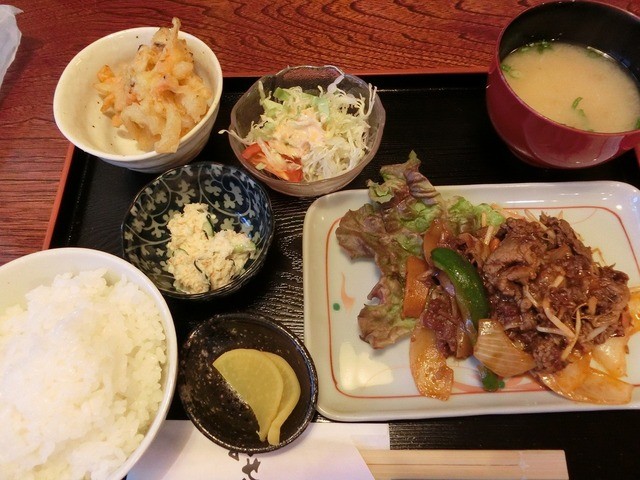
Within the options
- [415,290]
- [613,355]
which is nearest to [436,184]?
[415,290]

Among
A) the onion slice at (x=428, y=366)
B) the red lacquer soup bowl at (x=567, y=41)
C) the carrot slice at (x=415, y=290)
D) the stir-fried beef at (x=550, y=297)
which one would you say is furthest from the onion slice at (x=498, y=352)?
the red lacquer soup bowl at (x=567, y=41)

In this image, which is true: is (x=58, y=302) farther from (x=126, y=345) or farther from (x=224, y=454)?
(x=224, y=454)

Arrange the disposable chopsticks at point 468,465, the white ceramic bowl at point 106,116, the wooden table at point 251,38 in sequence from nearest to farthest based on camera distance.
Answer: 1. the disposable chopsticks at point 468,465
2. the white ceramic bowl at point 106,116
3. the wooden table at point 251,38

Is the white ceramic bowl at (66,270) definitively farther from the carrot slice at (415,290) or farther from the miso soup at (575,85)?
the miso soup at (575,85)

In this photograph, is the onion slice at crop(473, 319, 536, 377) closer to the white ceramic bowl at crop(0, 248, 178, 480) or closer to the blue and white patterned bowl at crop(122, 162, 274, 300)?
the blue and white patterned bowl at crop(122, 162, 274, 300)

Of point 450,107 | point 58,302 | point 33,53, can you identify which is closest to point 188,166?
point 58,302

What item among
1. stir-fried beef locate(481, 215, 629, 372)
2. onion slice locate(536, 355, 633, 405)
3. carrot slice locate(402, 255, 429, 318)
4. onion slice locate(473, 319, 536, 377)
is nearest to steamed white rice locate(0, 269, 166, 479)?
carrot slice locate(402, 255, 429, 318)
